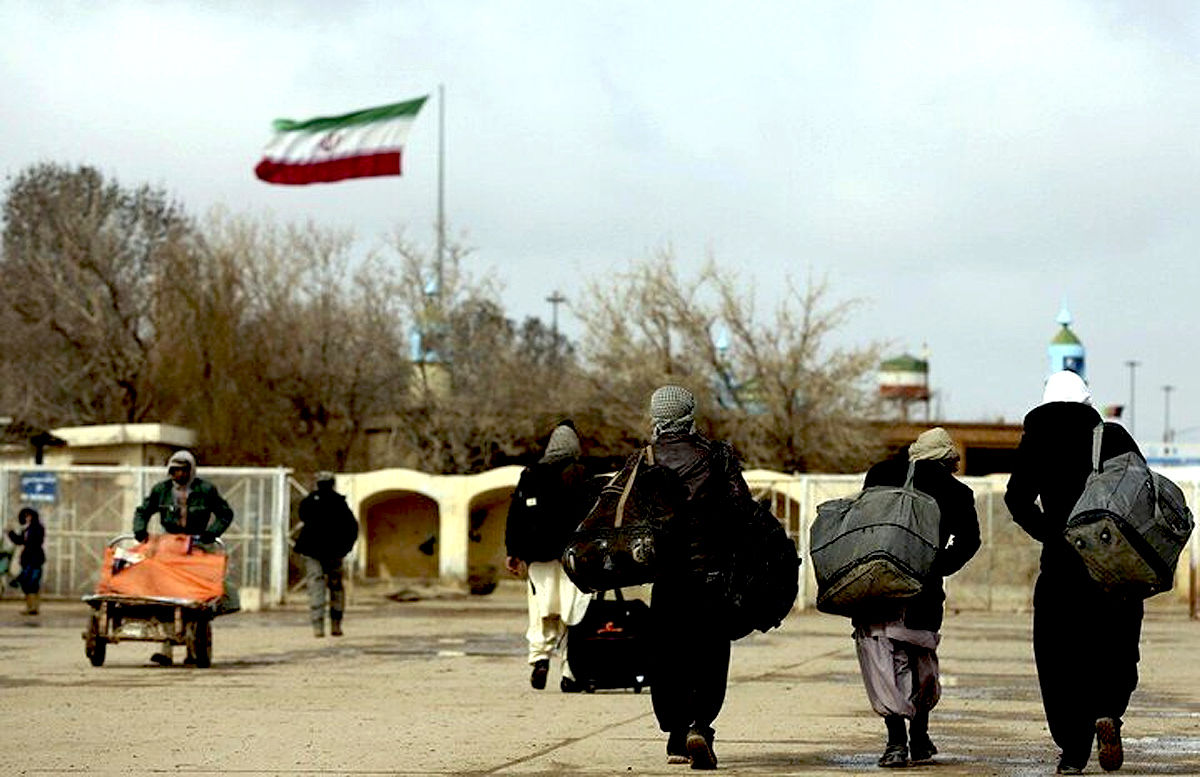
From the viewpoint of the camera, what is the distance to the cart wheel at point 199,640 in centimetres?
2039

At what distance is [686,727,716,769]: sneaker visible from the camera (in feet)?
37.3

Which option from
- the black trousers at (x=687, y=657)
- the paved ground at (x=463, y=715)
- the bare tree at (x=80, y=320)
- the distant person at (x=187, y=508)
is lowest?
the paved ground at (x=463, y=715)

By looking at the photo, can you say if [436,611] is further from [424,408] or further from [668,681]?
[668,681]

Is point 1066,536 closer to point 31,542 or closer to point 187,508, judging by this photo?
point 187,508

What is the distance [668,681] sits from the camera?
38.0 feet

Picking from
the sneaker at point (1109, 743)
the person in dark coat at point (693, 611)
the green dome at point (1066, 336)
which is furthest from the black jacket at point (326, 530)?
the green dome at point (1066, 336)

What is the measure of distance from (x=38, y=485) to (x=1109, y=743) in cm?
2903

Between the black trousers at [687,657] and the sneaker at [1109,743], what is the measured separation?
174 centimetres

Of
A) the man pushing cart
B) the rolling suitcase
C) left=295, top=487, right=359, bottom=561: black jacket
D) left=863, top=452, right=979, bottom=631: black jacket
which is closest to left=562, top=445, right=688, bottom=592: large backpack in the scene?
left=863, top=452, right=979, bottom=631: black jacket

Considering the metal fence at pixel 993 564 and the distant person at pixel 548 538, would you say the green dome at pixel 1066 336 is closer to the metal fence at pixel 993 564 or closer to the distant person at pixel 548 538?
the metal fence at pixel 993 564

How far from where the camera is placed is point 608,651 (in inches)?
671

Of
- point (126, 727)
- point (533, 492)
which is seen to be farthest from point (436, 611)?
point (126, 727)

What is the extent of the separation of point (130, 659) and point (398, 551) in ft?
85.0

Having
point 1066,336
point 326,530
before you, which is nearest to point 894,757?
point 326,530
